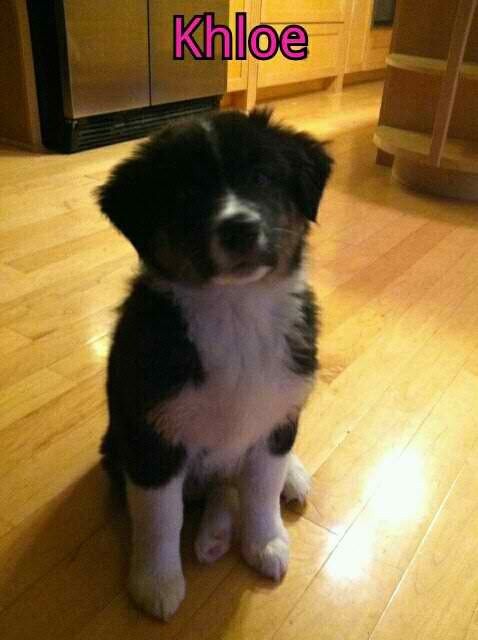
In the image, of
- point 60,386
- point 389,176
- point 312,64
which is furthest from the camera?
point 312,64

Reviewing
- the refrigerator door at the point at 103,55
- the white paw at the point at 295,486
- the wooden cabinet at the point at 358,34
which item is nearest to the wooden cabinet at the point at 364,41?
the wooden cabinet at the point at 358,34

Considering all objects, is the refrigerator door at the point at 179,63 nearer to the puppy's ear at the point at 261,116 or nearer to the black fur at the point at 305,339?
the puppy's ear at the point at 261,116

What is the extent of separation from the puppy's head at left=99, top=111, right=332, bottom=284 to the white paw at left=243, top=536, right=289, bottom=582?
548mm

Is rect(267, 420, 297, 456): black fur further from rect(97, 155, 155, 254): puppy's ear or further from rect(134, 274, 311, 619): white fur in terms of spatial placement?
rect(97, 155, 155, 254): puppy's ear

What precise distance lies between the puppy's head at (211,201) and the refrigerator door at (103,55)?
9.26 feet

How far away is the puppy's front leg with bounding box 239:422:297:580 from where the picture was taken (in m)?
1.16

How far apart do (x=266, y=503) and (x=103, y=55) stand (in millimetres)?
3226

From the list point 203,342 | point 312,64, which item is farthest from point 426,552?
point 312,64

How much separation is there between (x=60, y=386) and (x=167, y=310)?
31.5 inches

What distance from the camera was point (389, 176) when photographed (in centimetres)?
361

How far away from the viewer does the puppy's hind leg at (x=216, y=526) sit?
48.3 inches

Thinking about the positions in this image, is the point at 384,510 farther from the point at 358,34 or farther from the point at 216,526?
the point at 358,34

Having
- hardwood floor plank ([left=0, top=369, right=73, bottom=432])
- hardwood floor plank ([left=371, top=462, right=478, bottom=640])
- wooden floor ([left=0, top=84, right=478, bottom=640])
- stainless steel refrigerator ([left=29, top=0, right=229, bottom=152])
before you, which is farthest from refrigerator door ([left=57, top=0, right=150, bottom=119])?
hardwood floor plank ([left=371, top=462, right=478, bottom=640])

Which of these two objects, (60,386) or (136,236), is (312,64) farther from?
(136,236)
